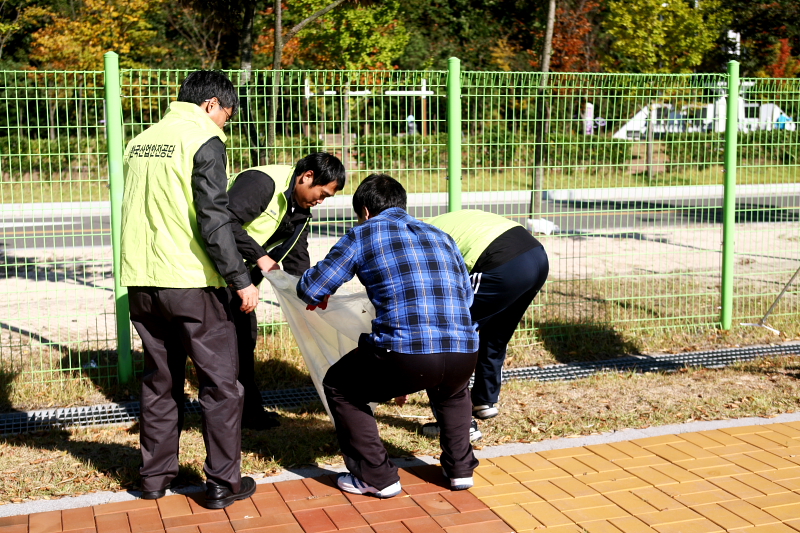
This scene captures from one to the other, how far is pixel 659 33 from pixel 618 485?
19462 mm

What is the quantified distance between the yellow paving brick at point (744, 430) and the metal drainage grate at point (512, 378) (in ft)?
4.39

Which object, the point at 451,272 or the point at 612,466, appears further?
the point at 612,466

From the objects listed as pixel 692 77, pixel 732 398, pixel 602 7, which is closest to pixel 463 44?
pixel 602 7

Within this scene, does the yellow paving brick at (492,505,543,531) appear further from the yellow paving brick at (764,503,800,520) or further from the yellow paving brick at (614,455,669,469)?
the yellow paving brick at (764,503,800,520)

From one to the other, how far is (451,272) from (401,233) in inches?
11.9

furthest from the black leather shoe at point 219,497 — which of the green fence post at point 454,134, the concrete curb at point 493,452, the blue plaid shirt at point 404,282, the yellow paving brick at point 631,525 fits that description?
the green fence post at point 454,134

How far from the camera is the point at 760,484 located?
417cm

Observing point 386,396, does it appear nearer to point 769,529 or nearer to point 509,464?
point 509,464

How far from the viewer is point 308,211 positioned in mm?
4902

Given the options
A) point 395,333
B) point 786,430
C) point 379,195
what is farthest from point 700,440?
point 379,195

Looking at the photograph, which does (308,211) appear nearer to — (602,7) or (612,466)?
(612,466)

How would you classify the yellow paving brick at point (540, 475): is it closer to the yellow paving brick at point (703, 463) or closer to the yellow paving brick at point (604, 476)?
the yellow paving brick at point (604, 476)

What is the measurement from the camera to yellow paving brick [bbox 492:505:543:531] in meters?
3.75

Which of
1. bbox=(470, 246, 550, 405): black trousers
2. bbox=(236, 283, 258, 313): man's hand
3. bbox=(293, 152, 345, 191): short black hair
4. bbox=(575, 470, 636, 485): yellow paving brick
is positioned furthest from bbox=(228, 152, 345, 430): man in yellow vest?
bbox=(575, 470, 636, 485): yellow paving brick
